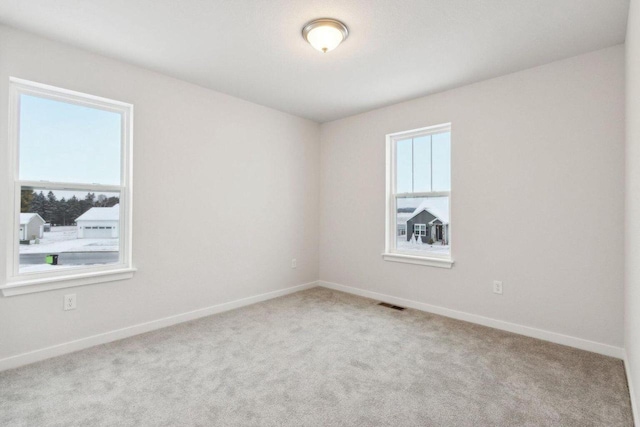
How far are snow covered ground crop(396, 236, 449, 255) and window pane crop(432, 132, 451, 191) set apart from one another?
0.67 meters

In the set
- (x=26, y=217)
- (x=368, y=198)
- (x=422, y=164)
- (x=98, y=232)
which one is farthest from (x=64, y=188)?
(x=422, y=164)

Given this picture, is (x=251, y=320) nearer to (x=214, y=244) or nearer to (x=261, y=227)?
(x=214, y=244)

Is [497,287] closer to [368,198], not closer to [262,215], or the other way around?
[368,198]

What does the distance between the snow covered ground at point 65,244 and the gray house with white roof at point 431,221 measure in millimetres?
3243

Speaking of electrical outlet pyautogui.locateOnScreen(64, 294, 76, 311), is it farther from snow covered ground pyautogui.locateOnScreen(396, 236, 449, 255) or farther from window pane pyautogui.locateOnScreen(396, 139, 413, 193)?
window pane pyautogui.locateOnScreen(396, 139, 413, 193)

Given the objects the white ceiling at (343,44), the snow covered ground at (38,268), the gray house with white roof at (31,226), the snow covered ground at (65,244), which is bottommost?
the snow covered ground at (38,268)

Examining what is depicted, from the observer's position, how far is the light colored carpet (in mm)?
1802

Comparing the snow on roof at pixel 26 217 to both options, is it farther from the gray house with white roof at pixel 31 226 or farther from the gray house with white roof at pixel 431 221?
the gray house with white roof at pixel 431 221

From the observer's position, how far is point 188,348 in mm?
2660

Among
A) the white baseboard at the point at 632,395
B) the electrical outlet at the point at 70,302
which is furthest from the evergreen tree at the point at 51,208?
the white baseboard at the point at 632,395

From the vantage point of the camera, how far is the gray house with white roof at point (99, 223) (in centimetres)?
278

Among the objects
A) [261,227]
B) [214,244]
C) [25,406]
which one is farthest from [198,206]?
[25,406]

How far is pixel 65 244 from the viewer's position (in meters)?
2.69

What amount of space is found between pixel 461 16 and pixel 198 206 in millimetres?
2912
